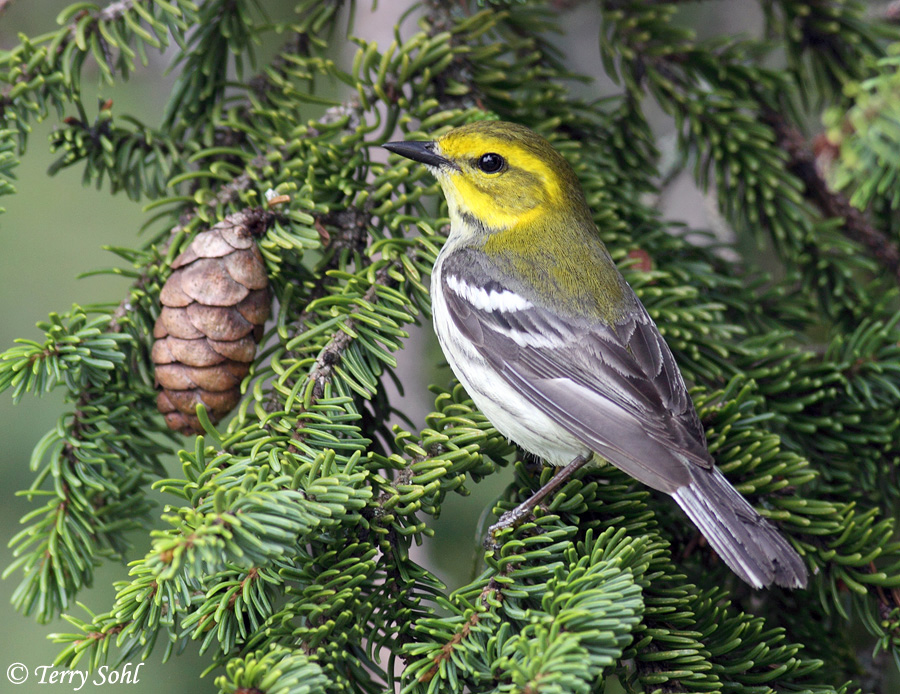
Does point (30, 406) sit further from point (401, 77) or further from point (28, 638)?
point (401, 77)

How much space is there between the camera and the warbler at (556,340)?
1.94 meters

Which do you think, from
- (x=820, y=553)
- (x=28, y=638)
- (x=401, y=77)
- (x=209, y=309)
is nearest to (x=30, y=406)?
(x=28, y=638)

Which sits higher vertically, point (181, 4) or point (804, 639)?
point (181, 4)

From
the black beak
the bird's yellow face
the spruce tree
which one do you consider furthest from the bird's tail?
the black beak

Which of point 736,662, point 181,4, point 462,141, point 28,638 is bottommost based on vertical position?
point 28,638

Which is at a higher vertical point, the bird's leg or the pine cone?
the pine cone

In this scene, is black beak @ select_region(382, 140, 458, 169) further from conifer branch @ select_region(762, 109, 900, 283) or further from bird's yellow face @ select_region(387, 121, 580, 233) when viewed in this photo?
conifer branch @ select_region(762, 109, 900, 283)

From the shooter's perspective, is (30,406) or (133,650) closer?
(133,650)

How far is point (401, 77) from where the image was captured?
2.37 metres

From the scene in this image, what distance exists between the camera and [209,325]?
6.36ft

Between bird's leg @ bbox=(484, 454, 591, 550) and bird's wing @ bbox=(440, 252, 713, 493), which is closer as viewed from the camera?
bird's leg @ bbox=(484, 454, 591, 550)

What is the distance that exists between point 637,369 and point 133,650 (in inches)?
61.1

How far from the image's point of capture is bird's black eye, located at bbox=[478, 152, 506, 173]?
2646 millimetres

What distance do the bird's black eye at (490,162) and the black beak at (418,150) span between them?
7.0 inches
